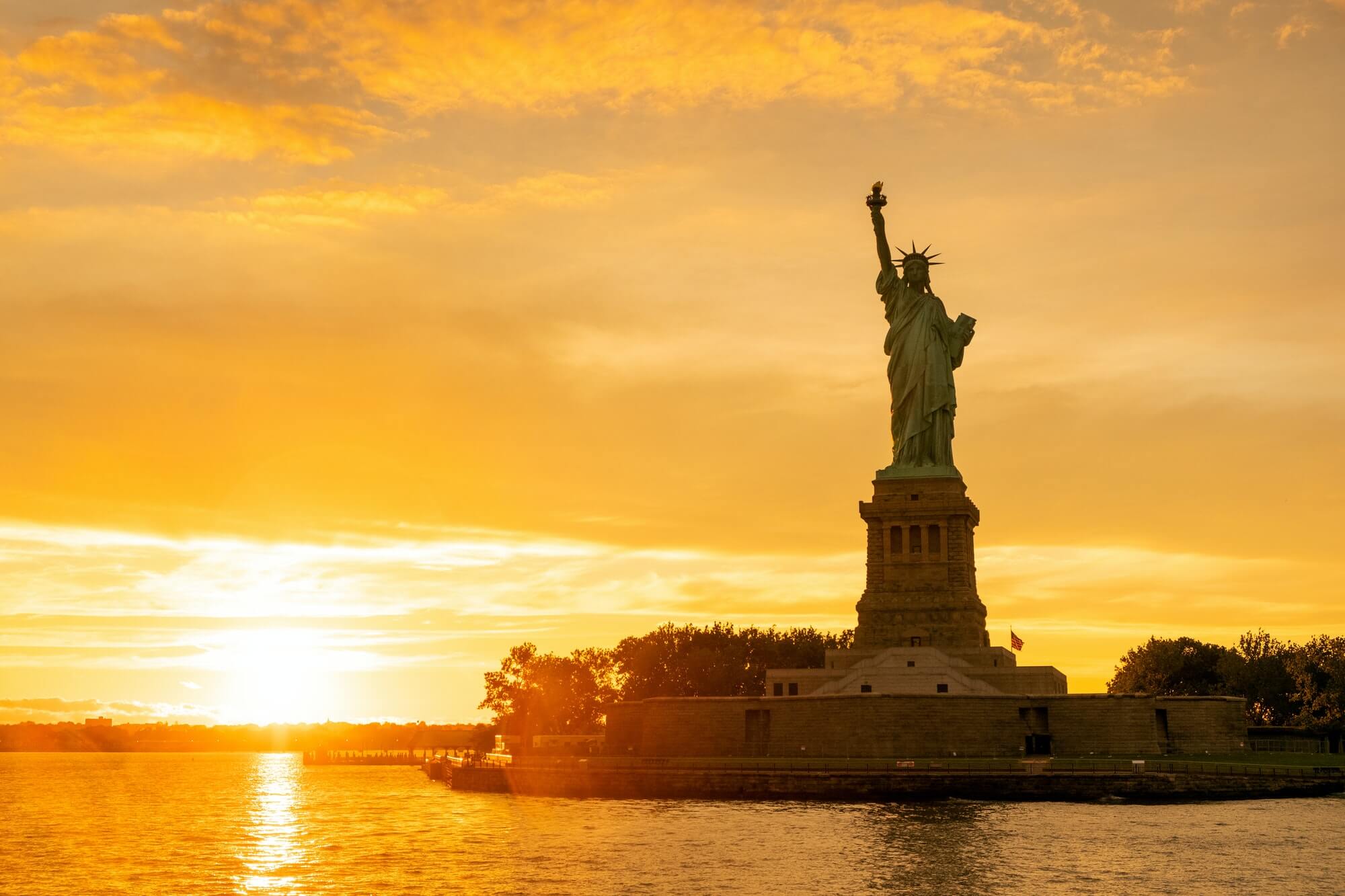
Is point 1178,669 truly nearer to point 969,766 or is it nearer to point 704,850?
point 969,766

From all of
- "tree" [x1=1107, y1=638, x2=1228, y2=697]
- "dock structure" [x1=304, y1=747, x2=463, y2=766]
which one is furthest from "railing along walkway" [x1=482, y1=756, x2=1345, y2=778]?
"dock structure" [x1=304, y1=747, x2=463, y2=766]

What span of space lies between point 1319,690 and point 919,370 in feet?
147

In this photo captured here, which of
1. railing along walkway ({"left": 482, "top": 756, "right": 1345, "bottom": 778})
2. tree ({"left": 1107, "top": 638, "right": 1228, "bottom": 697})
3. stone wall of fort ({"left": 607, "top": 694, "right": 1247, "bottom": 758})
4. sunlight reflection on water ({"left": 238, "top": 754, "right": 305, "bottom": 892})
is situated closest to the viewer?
sunlight reflection on water ({"left": 238, "top": 754, "right": 305, "bottom": 892})

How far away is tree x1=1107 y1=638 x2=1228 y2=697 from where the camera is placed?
126 m

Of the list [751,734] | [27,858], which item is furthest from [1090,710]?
[27,858]

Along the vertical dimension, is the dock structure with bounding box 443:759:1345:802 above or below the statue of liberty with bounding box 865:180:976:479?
below

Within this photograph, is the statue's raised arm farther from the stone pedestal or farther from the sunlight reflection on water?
the sunlight reflection on water

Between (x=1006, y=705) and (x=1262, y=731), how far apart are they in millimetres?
30334

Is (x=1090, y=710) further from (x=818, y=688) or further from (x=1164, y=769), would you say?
(x=818, y=688)

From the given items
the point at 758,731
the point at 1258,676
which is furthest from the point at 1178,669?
the point at 758,731

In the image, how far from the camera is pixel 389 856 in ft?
204

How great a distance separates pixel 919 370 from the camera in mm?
93000

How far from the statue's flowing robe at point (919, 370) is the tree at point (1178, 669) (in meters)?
44.5

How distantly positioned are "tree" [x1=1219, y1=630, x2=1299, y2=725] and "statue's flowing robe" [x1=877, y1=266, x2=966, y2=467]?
137 ft
